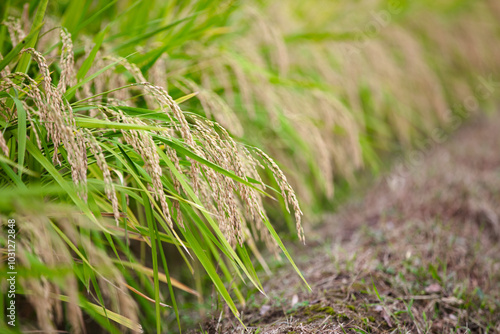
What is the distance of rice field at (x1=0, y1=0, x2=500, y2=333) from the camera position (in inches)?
36.0

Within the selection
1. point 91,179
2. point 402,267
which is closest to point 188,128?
point 91,179

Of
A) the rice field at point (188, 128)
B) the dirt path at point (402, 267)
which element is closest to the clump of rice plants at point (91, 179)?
the rice field at point (188, 128)

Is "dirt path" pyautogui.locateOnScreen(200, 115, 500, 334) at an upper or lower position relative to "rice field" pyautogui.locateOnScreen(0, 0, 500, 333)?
lower

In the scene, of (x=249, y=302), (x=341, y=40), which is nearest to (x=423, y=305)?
(x=249, y=302)

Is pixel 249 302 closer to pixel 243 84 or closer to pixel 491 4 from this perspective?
pixel 243 84

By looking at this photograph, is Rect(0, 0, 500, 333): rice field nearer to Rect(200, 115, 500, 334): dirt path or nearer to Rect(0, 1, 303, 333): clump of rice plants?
Rect(0, 1, 303, 333): clump of rice plants

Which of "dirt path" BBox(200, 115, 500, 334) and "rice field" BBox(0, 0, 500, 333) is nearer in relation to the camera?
"rice field" BBox(0, 0, 500, 333)

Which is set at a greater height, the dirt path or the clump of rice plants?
the clump of rice plants

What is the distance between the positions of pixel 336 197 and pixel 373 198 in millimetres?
334

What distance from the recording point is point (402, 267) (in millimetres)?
1555

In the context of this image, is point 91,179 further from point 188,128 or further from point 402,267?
point 402,267

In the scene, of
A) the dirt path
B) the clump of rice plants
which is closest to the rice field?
the clump of rice plants

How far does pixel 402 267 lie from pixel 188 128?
1.17 m

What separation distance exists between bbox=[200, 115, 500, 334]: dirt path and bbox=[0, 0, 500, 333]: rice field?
14 cm
